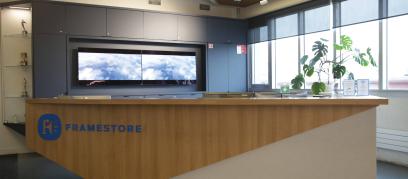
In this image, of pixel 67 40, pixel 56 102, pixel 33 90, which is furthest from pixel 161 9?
pixel 56 102

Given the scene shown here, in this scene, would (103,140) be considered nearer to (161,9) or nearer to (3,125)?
(3,125)

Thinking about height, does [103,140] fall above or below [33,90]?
below

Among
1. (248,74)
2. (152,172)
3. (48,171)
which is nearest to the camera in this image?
(152,172)

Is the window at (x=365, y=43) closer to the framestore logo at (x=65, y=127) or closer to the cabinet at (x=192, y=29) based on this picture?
the cabinet at (x=192, y=29)

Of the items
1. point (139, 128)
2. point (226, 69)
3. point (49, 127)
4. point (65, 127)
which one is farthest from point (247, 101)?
point (226, 69)

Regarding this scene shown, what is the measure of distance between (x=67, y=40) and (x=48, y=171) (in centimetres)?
212

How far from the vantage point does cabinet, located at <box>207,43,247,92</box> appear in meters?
7.02

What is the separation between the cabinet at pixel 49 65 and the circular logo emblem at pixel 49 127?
2.44 meters

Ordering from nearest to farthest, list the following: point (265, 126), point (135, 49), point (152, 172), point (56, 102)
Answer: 1. point (265, 126)
2. point (152, 172)
3. point (56, 102)
4. point (135, 49)

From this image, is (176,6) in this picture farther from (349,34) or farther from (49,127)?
(49,127)

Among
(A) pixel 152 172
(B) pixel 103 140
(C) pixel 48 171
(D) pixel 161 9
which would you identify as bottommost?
(C) pixel 48 171

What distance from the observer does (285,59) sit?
21.8 ft

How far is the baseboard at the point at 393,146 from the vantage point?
4618mm

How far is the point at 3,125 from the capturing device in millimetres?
5652
